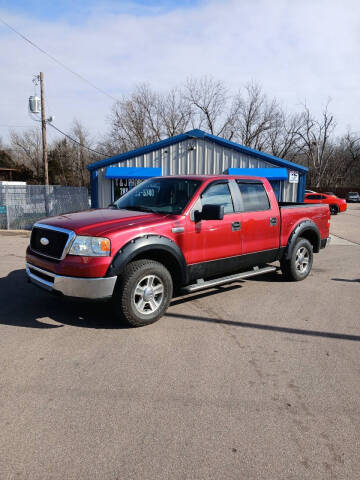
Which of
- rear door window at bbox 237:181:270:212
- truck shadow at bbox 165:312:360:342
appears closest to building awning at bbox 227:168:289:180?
rear door window at bbox 237:181:270:212

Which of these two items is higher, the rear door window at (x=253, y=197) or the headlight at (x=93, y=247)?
the rear door window at (x=253, y=197)

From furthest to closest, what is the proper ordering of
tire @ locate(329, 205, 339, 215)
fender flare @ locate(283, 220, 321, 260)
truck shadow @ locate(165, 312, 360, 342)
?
1. tire @ locate(329, 205, 339, 215)
2. fender flare @ locate(283, 220, 321, 260)
3. truck shadow @ locate(165, 312, 360, 342)

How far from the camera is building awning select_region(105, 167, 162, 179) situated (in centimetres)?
1498

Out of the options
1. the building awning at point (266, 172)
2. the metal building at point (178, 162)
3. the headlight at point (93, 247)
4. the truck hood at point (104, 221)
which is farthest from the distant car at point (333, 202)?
the headlight at point (93, 247)

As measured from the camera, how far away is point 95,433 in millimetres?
2475

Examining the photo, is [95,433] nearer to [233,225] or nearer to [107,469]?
[107,469]

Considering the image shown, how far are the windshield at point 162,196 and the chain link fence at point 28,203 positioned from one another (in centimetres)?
1047

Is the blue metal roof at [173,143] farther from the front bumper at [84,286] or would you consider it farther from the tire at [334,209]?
the tire at [334,209]

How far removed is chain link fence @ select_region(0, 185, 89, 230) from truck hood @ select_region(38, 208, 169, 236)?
10894 millimetres

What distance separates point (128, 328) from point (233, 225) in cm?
212

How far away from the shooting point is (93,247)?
398 centimetres

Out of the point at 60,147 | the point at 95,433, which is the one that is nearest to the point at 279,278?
the point at 95,433

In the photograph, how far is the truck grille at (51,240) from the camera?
4.13 metres

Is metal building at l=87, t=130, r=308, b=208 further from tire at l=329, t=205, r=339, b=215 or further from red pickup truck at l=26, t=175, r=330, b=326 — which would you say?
tire at l=329, t=205, r=339, b=215
